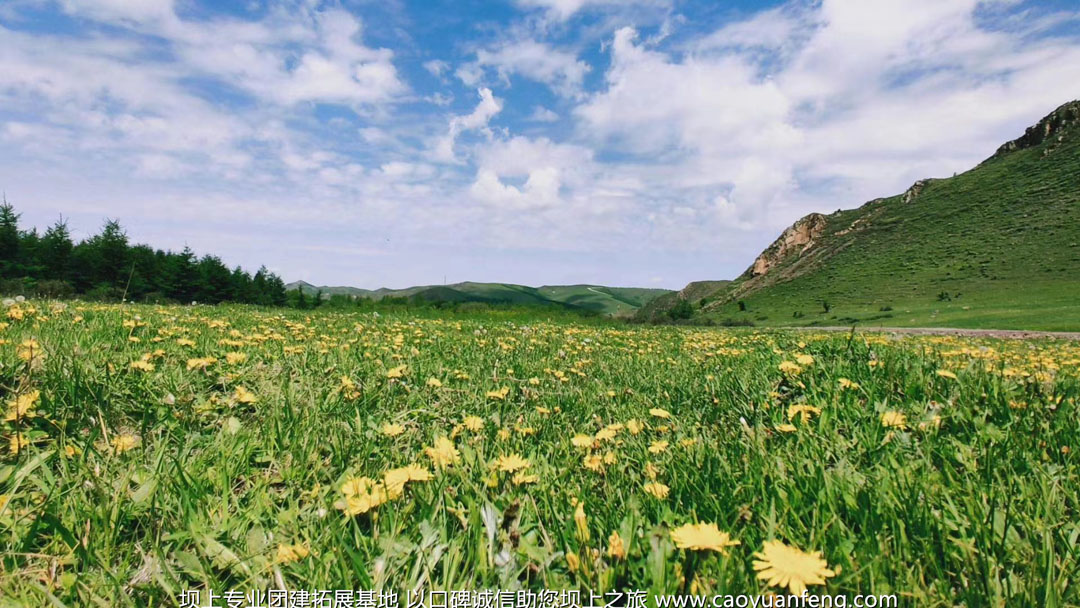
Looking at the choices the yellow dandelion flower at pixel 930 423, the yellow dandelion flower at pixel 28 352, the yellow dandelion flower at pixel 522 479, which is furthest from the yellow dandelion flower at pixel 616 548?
the yellow dandelion flower at pixel 28 352

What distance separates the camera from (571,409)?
354cm

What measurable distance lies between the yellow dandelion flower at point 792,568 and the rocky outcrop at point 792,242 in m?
144

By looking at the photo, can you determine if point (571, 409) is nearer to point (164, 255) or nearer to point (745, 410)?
point (745, 410)

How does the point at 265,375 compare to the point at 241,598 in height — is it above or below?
above

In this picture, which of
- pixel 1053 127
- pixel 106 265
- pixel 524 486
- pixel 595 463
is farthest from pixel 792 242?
pixel 524 486

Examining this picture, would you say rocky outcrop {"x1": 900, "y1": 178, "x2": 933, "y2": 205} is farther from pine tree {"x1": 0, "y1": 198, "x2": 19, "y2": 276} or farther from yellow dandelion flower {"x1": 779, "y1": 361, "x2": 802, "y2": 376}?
pine tree {"x1": 0, "y1": 198, "x2": 19, "y2": 276}

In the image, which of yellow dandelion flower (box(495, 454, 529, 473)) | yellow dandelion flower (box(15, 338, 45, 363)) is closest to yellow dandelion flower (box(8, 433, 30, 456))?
yellow dandelion flower (box(15, 338, 45, 363))

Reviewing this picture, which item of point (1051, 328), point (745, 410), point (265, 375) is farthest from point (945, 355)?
point (1051, 328)

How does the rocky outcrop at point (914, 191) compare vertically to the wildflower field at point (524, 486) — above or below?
above

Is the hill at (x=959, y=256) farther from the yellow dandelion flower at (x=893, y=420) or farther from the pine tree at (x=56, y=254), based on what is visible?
the pine tree at (x=56, y=254)

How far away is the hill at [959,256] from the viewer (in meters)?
57.8

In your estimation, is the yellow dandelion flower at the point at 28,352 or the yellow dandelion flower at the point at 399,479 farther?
the yellow dandelion flower at the point at 28,352

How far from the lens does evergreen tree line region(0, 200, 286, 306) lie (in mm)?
47750

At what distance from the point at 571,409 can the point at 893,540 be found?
221 cm
